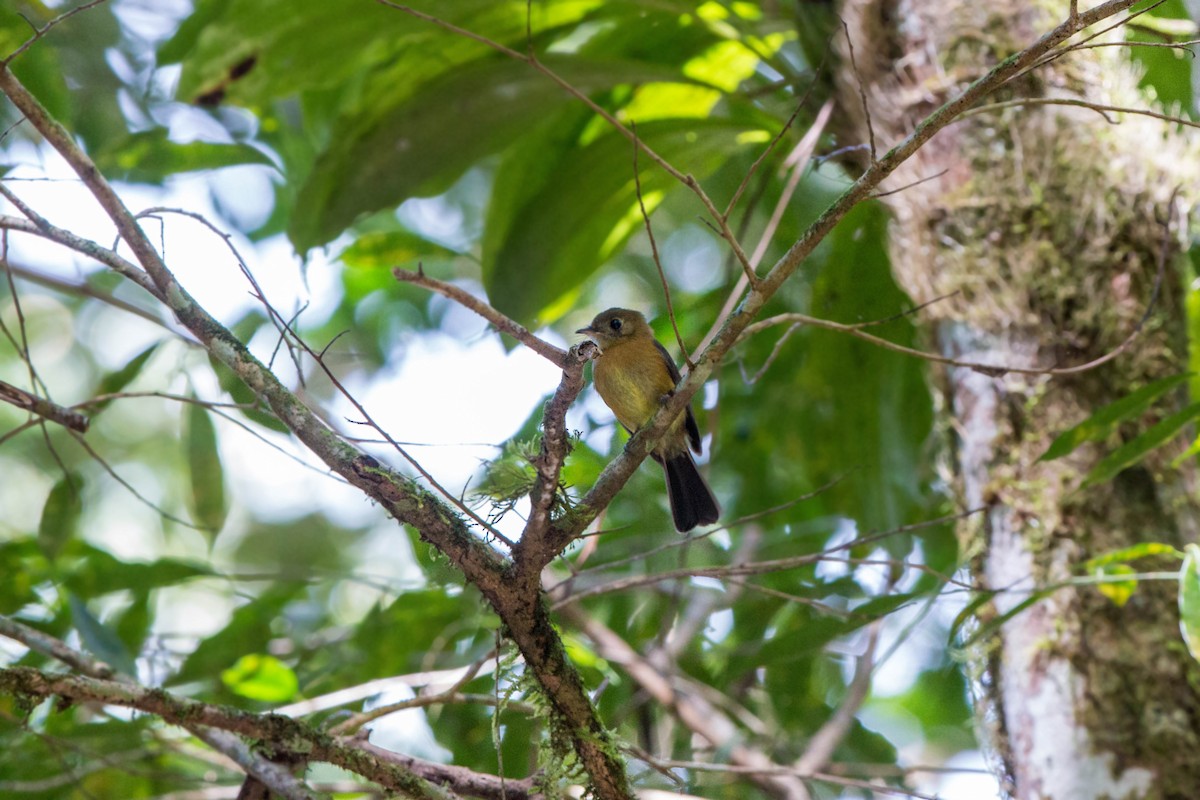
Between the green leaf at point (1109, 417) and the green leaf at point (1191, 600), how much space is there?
0.43m

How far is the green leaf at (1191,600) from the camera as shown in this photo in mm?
2330

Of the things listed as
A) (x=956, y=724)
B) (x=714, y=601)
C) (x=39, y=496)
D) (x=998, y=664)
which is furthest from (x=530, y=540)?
(x=39, y=496)

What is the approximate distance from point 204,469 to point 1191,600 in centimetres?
325

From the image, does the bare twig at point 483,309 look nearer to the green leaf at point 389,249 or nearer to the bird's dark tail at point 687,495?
the bird's dark tail at point 687,495

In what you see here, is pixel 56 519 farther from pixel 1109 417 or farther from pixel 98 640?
pixel 1109 417

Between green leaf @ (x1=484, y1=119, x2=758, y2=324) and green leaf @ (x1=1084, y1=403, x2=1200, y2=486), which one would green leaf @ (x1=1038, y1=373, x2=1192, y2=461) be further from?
green leaf @ (x1=484, y1=119, x2=758, y2=324)

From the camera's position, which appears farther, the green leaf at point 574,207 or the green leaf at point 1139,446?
the green leaf at point 574,207

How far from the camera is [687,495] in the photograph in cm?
431

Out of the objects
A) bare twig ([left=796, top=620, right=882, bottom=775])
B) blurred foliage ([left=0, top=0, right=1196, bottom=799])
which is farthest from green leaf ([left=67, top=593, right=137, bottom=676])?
bare twig ([left=796, top=620, right=882, bottom=775])

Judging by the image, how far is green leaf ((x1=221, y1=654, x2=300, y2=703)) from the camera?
4.15 meters

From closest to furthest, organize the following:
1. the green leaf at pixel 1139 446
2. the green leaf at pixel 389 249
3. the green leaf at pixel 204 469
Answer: the green leaf at pixel 1139 446
the green leaf at pixel 204 469
the green leaf at pixel 389 249

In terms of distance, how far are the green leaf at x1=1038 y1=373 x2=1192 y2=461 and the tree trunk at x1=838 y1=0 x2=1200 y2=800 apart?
0.08m

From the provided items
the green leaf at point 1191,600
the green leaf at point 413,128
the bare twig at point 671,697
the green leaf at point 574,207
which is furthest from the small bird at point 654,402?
the green leaf at point 1191,600

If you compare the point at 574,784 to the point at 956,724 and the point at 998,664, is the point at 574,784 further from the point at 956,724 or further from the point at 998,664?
the point at 956,724
